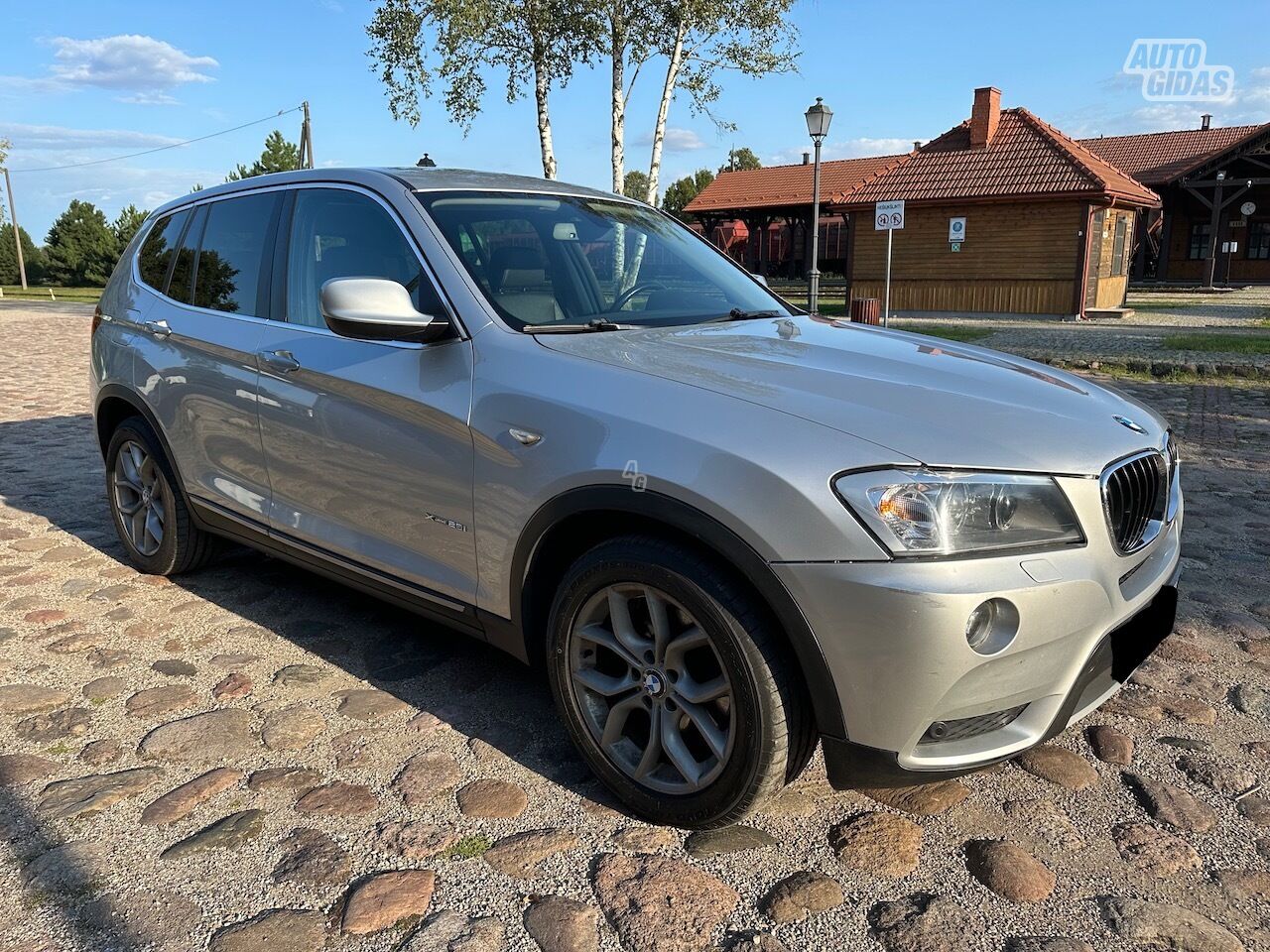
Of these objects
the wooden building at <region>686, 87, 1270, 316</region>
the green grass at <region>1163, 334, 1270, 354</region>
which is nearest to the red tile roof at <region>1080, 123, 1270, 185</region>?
the wooden building at <region>686, 87, 1270, 316</region>

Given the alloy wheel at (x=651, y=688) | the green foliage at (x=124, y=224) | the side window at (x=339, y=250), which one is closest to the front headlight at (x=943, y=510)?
the alloy wheel at (x=651, y=688)

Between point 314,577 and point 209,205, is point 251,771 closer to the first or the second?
point 314,577

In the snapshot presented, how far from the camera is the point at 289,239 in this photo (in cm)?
378

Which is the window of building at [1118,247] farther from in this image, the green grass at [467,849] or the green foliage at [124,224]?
the green foliage at [124,224]

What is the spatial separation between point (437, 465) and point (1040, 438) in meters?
1.67

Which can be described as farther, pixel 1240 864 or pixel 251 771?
pixel 251 771

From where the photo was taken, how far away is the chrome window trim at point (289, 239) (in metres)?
3.05

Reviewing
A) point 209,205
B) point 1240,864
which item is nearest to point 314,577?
point 209,205

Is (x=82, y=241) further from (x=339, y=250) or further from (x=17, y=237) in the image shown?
(x=339, y=250)

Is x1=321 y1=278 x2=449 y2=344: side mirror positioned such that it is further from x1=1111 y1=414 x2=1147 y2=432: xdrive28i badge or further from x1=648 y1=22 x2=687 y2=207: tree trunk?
x1=648 y1=22 x2=687 y2=207: tree trunk

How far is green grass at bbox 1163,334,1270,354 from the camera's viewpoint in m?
14.3

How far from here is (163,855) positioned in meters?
2.54

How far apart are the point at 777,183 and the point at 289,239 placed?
130ft

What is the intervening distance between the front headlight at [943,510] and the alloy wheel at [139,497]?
3.54m
